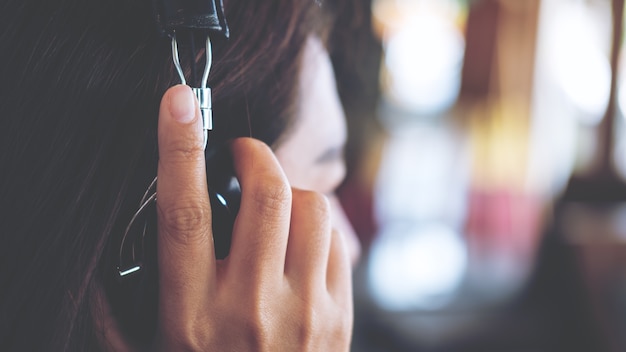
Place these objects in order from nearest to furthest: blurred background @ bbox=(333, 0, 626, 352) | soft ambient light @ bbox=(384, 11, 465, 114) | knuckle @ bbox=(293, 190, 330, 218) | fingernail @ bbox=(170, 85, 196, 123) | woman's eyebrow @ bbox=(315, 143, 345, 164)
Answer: fingernail @ bbox=(170, 85, 196, 123), knuckle @ bbox=(293, 190, 330, 218), woman's eyebrow @ bbox=(315, 143, 345, 164), blurred background @ bbox=(333, 0, 626, 352), soft ambient light @ bbox=(384, 11, 465, 114)

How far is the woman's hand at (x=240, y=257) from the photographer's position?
506 millimetres

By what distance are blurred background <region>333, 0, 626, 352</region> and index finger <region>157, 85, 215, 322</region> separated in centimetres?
203

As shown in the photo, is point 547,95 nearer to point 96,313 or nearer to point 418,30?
point 418,30

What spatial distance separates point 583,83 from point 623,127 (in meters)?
0.30

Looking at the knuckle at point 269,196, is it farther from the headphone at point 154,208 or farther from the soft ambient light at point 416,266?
the soft ambient light at point 416,266

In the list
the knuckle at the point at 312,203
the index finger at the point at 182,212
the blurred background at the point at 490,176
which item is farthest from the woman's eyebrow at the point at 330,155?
the blurred background at the point at 490,176

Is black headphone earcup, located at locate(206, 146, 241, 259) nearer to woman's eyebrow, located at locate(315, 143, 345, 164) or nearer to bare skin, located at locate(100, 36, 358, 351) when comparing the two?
bare skin, located at locate(100, 36, 358, 351)

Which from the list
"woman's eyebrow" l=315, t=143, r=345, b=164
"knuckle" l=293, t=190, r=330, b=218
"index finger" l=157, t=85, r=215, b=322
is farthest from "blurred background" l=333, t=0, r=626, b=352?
"index finger" l=157, t=85, r=215, b=322

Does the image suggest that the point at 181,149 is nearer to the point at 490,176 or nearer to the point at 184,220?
the point at 184,220

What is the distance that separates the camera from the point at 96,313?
598 millimetres

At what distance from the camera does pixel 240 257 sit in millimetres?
559

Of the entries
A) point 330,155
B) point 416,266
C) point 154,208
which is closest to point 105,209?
point 154,208

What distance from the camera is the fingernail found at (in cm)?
48

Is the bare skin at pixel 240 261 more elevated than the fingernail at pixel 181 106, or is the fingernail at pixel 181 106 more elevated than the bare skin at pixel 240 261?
the fingernail at pixel 181 106
